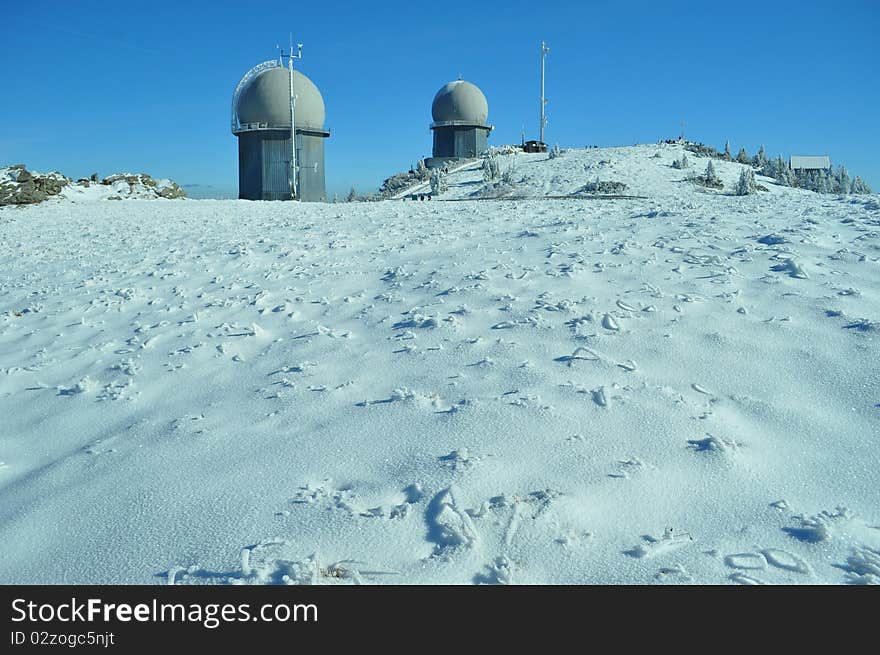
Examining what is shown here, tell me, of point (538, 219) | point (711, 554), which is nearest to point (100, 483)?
point (711, 554)

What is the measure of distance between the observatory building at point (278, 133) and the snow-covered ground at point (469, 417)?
28.6 metres

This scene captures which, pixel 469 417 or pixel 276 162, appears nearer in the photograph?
pixel 469 417

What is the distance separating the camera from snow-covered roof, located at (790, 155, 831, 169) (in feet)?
150

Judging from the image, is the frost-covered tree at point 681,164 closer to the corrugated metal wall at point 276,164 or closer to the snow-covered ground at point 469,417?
the corrugated metal wall at point 276,164

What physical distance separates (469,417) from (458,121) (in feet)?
164

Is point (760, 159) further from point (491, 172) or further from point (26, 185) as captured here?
point (26, 185)

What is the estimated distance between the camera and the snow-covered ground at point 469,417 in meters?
2.88

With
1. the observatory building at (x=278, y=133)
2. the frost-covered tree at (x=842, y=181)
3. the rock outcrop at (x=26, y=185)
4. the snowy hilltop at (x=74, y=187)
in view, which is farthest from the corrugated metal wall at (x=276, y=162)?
the frost-covered tree at (x=842, y=181)

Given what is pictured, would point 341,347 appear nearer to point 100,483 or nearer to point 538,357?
point 538,357

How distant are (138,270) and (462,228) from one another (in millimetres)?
5407

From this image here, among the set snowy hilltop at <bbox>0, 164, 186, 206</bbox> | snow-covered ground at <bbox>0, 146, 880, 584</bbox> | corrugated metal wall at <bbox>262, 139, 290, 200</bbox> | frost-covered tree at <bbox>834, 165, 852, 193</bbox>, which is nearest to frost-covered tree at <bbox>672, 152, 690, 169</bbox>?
frost-covered tree at <bbox>834, 165, 852, 193</bbox>

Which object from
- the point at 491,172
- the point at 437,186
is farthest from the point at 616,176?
the point at 437,186

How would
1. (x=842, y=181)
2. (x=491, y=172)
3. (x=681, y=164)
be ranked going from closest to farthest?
(x=491, y=172) → (x=681, y=164) → (x=842, y=181)

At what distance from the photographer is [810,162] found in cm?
4619
